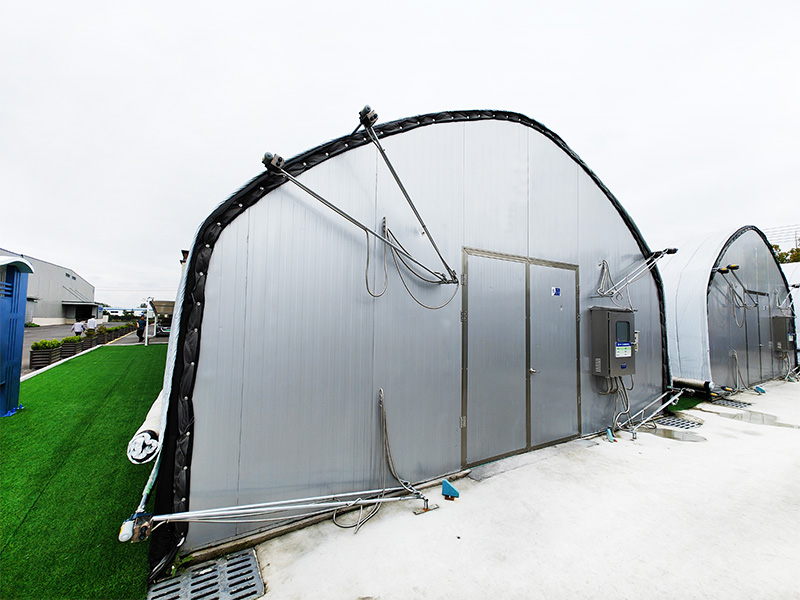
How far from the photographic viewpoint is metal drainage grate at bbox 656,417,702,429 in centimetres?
521

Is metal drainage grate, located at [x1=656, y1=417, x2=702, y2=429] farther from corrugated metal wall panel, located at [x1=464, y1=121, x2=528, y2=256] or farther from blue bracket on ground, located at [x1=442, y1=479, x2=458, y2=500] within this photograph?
blue bracket on ground, located at [x1=442, y1=479, x2=458, y2=500]

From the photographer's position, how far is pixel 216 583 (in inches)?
81.4

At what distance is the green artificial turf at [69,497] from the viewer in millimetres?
2018

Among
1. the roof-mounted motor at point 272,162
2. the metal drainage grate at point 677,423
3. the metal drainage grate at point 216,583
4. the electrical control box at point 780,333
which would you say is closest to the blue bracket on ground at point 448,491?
the metal drainage grate at point 216,583

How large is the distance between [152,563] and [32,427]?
3904 millimetres

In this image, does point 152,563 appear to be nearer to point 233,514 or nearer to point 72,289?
point 233,514

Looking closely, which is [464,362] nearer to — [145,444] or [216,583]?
[216,583]

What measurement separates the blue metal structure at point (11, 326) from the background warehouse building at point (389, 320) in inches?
178

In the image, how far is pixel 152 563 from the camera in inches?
82.8

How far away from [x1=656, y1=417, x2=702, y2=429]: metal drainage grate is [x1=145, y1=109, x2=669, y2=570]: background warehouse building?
102cm

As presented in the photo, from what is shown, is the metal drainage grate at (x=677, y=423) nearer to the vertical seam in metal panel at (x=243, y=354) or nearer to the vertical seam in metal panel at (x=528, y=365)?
the vertical seam in metal panel at (x=528, y=365)

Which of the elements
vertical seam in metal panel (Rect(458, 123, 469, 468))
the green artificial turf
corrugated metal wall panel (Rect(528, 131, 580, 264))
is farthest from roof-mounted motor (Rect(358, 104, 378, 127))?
the green artificial turf

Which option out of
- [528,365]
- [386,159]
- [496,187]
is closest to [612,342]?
[528,365]

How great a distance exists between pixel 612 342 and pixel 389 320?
335 cm
